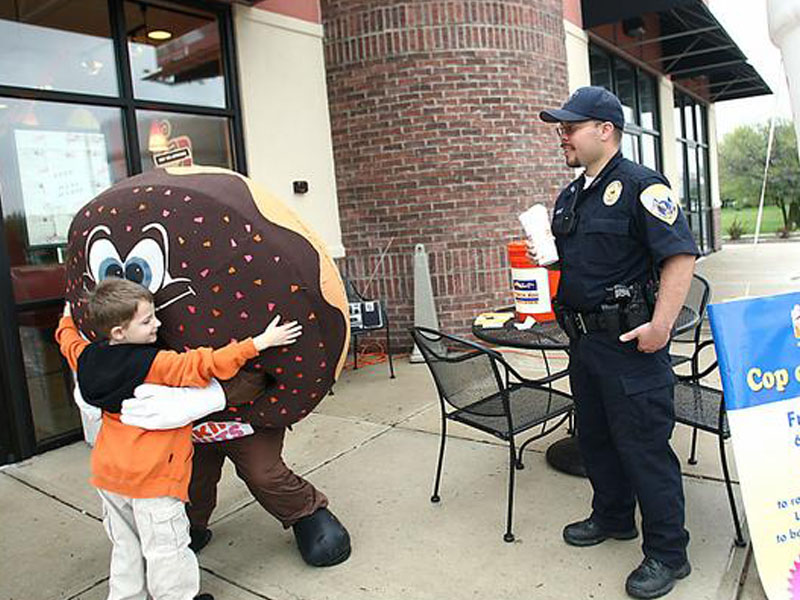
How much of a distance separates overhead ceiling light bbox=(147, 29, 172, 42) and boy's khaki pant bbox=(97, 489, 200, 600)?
12.8 feet

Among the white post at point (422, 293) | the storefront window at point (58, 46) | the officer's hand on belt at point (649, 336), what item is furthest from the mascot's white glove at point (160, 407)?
the white post at point (422, 293)

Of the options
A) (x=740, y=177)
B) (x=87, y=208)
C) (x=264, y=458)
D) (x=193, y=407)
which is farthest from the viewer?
(x=740, y=177)

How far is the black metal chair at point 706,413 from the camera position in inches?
107

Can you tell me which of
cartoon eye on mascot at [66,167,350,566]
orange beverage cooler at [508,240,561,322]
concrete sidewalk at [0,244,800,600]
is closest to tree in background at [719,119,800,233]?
orange beverage cooler at [508,240,561,322]

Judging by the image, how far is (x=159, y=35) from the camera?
5.07 metres

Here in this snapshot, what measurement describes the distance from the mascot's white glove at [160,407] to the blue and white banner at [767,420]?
179 centimetres

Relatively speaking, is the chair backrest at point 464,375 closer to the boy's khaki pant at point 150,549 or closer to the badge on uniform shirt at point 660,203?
the badge on uniform shirt at point 660,203

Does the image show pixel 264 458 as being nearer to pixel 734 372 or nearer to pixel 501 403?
pixel 501 403

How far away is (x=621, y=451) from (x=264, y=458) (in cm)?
137

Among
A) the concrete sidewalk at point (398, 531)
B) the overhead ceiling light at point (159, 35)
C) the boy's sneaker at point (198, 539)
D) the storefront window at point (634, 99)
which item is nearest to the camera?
the concrete sidewalk at point (398, 531)

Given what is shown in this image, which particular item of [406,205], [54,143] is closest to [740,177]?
[406,205]

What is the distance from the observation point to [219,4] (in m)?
5.40

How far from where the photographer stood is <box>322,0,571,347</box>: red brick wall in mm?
6391

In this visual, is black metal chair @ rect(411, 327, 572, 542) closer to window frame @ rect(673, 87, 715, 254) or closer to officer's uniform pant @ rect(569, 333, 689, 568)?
officer's uniform pant @ rect(569, 333, 689, 568)
